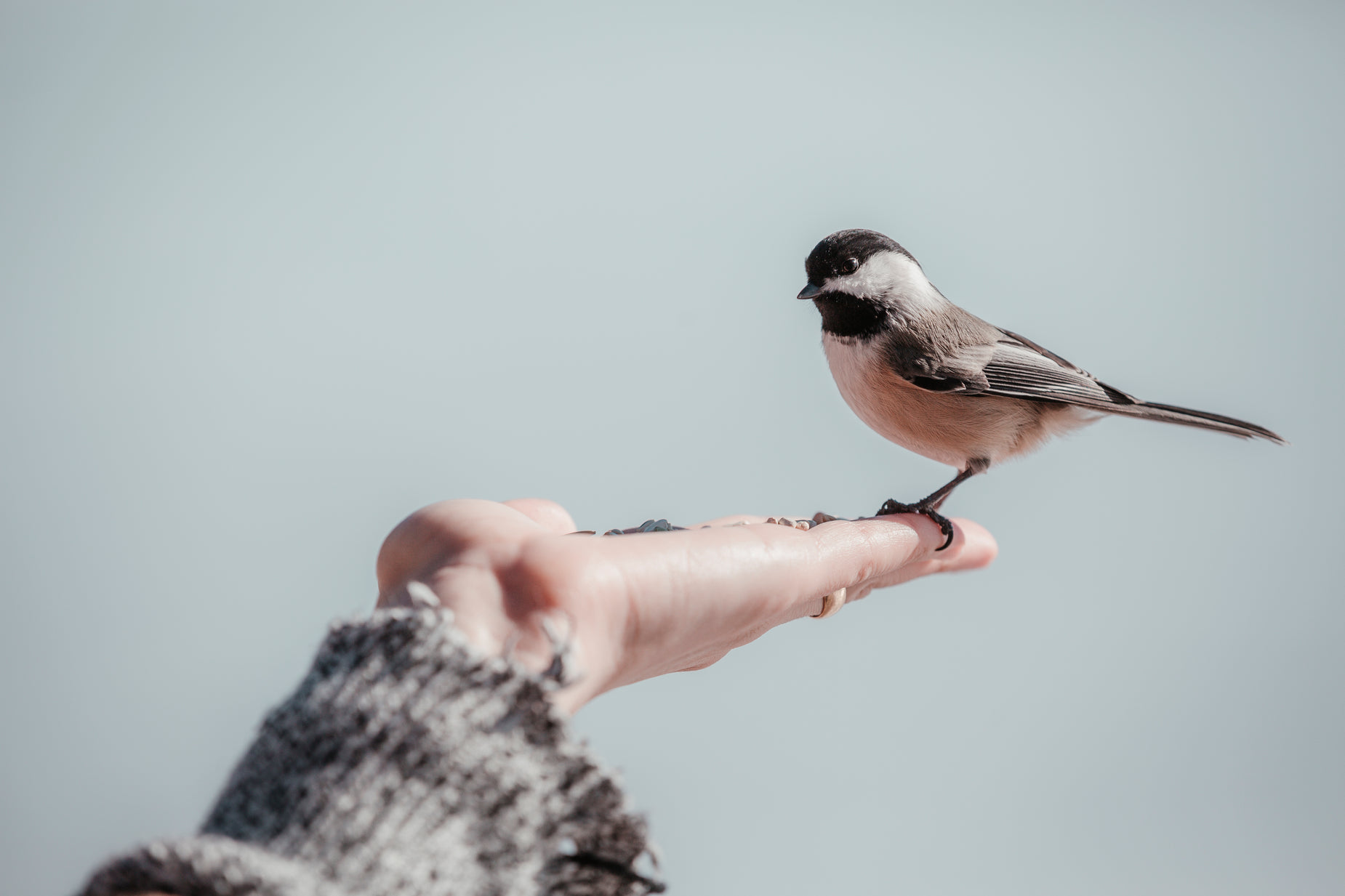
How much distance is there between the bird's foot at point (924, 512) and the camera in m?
1.54

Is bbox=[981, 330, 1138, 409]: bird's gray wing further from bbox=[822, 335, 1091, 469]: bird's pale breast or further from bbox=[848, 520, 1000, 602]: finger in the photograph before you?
bbox=[848, 520, 1000, 602]: finger

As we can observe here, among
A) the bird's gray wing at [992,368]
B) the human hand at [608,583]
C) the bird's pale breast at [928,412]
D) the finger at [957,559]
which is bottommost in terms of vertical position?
the human hand at [608,583]

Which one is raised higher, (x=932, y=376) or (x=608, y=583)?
(x=932, y=376)

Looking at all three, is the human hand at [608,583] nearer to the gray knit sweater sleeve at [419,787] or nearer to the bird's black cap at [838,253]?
the gray knit sweater sleeve at [419,787]

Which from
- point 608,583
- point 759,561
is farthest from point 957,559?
point 608,583

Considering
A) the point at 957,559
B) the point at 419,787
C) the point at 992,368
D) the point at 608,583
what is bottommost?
the point at 419,787

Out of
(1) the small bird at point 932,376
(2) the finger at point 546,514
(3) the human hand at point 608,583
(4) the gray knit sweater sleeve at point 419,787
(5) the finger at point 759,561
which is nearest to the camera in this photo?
(4) the gray knit sweater sleeve at point 419,787

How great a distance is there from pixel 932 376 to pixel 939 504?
28 centimetres

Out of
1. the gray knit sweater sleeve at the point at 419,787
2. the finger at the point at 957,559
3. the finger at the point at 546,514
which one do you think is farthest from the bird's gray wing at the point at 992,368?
the gray knit sweater sleeve at the point at 419,787

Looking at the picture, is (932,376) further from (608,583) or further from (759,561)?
(608,583)

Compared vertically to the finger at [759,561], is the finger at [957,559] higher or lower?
higher

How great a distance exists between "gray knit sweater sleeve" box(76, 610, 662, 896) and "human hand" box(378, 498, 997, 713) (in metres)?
0.06

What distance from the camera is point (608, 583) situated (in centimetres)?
85

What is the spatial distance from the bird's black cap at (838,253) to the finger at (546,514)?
0.57 meters
